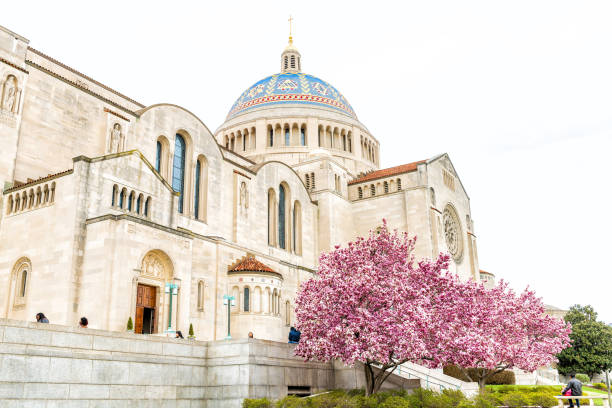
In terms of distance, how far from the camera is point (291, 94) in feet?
193

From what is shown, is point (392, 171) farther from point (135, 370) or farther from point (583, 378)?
point (135, 370)

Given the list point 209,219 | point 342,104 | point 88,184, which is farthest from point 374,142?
point 88,184

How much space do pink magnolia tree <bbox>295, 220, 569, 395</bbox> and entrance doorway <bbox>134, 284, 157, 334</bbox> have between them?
6760mm

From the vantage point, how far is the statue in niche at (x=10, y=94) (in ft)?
85.5

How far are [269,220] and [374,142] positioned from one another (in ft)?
81.7

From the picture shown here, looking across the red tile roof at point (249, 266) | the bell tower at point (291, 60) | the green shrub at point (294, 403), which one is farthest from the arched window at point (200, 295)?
the bell tower at point (291, 60)

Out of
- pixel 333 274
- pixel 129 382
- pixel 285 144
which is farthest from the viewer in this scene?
pixel 285 144

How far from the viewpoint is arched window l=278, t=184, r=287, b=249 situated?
41.3 meters

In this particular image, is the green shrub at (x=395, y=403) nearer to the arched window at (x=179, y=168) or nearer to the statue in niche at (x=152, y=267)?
the statue in niche at (x=152, y=267)

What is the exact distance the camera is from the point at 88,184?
24.3m

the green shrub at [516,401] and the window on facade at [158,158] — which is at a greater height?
the window on facade at [158,158]

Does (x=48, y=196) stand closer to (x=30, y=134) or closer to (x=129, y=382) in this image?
(x=30, y=134)

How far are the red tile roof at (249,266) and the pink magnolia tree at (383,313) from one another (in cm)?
943

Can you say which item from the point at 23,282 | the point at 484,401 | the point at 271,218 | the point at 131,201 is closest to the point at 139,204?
the point at 131,201
